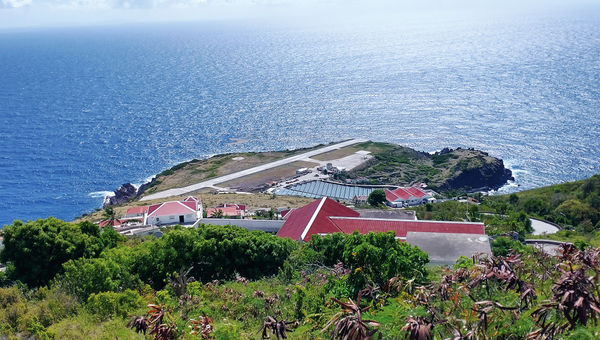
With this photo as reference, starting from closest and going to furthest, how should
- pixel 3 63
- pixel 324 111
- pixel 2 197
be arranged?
1. pixel 2 197
2. pixel 324 111
3. pixel 3 63

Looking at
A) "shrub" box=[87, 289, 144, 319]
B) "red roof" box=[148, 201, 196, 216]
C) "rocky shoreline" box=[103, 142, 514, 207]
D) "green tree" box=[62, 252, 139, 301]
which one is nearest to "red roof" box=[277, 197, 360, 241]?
"green tree" box=[62, 252, 139, 301]

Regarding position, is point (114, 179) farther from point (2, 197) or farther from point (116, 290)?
point (116, 290)

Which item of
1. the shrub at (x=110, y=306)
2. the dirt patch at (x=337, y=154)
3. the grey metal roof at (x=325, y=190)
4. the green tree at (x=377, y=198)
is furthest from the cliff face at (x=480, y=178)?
the shrub at (x=110, y=306)

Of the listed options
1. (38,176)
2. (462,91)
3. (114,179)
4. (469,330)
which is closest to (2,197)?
(38,176)

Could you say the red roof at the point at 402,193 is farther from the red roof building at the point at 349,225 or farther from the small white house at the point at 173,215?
the red roof building at the point at 349,225

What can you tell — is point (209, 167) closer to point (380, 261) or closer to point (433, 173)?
point (433, 173)
